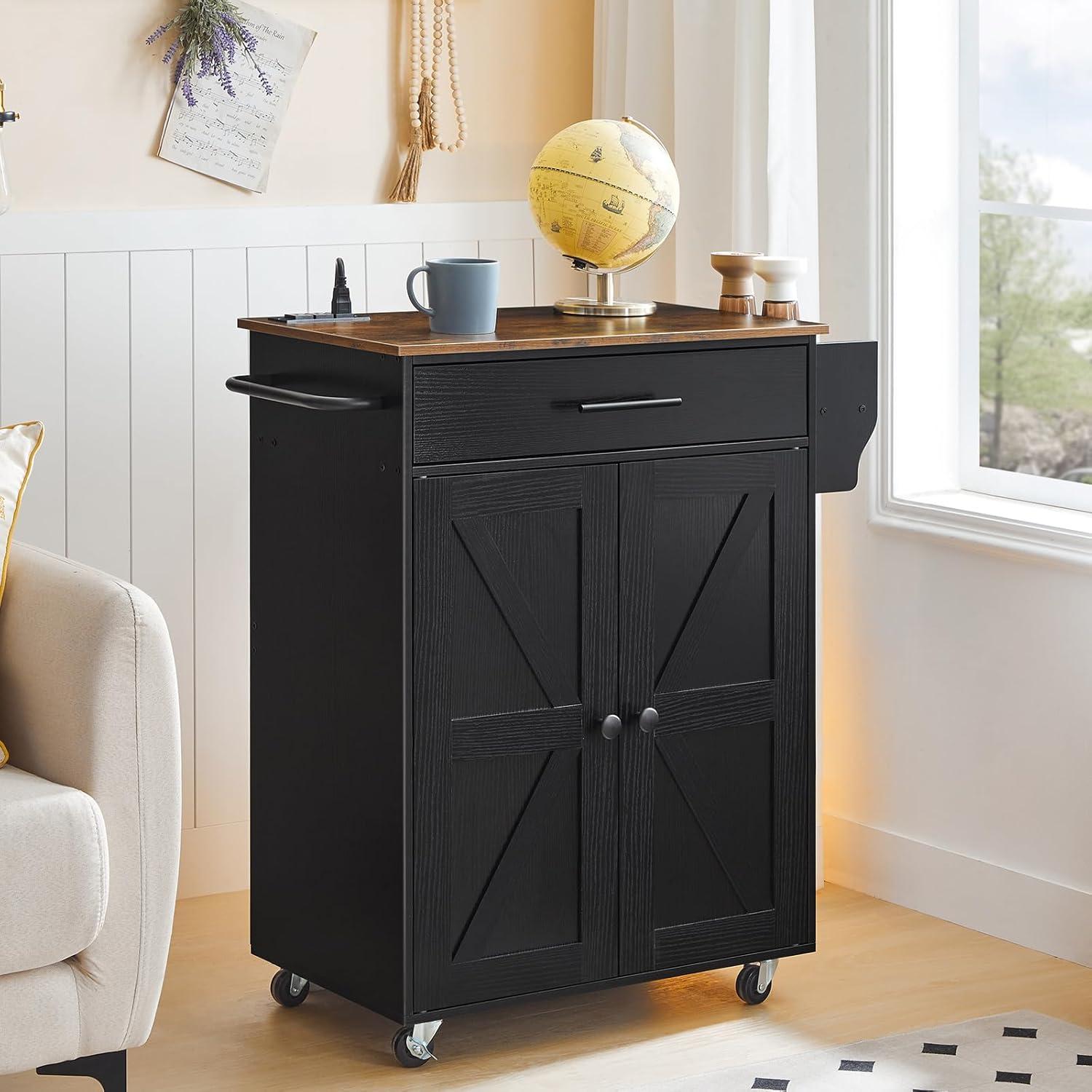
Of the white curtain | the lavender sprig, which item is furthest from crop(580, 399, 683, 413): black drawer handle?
the lavender sprig

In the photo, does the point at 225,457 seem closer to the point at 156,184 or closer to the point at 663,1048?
the point at 156,184

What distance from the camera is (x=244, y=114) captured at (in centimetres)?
298

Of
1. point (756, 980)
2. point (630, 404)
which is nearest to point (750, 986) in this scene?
point (756, 980)

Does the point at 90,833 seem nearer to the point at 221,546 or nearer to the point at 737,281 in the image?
the point at 221,546

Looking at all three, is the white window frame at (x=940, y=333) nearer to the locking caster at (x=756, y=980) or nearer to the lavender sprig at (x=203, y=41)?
the locking caster at (x=756, y=980)

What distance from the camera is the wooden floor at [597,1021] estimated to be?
7.79 feet

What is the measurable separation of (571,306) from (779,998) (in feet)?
3.48

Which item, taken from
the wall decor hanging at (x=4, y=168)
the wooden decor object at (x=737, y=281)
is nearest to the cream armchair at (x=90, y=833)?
the wall decor hanging at (x=4, y=168)

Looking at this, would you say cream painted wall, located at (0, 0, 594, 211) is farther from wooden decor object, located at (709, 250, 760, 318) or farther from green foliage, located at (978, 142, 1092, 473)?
green foliage, located at (978, 142, 1092, 473)

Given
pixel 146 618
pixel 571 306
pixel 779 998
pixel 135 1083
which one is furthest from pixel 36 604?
pixel 779 998

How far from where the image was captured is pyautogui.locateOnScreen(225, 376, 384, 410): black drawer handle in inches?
86.6

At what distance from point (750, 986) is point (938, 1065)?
32 centimetres

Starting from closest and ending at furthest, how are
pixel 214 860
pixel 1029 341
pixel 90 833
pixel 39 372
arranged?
1. pixel 90 833
2. pixel 39 372
3. pixel 214 860
4. pixel 1029 341

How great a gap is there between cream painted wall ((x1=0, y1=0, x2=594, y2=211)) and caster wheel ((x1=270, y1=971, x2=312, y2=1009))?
1266 millimetres
